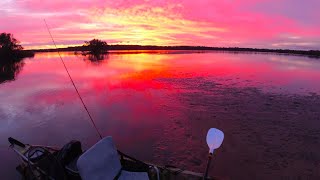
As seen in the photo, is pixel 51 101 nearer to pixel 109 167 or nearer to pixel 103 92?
pixel 103 92

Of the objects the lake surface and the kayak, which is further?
the lake surface

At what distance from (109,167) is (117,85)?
19140 mm

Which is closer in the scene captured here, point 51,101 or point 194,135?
point 194,135

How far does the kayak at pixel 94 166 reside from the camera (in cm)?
581

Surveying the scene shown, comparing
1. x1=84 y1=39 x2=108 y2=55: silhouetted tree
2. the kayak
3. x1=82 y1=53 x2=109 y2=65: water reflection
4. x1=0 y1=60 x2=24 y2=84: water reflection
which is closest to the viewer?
the kayak

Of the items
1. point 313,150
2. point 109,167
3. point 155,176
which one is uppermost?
point 109,167

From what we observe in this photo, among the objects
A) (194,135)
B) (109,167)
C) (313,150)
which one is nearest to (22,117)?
(194,135)

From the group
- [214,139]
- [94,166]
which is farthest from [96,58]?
[94,166]

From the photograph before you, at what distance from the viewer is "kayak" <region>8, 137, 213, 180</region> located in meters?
5.81

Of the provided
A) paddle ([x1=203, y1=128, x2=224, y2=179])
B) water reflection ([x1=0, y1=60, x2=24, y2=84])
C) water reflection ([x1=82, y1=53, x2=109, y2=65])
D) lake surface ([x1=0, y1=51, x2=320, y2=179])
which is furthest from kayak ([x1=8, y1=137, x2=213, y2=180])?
water reflection ([x1=82, y1=53, x2=109, y2=65])

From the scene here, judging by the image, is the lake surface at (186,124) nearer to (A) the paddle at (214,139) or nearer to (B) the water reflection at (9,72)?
(A) the paddle at (214,139)

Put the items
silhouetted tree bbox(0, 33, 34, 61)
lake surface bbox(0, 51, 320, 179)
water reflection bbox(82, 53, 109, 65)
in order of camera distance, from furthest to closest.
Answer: silhouetted tree bbox(0, 33, 34, 61) → water reflection bbox(82, 53, 109, 65) → lake surface bbox(0, 51, 320, 179)

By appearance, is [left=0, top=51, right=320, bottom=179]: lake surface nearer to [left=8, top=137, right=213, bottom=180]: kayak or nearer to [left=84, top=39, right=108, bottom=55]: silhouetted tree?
[left=8, top=137, right=213, bottom=180]: kayak

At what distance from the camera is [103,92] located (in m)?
21.5
